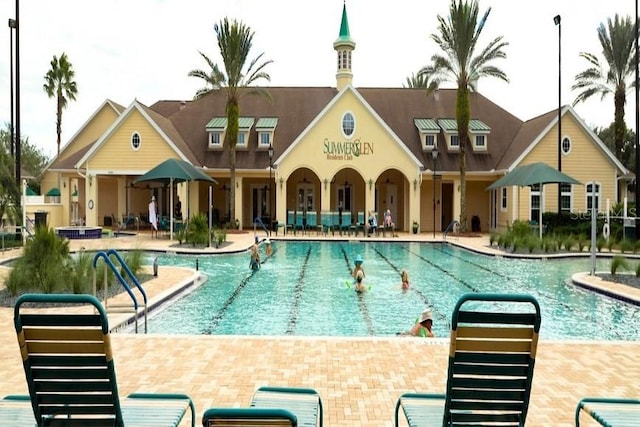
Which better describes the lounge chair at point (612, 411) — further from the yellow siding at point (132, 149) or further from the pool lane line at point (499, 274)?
the yellow siding at point (132, 149)

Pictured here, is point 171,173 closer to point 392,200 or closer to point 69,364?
point 392,200

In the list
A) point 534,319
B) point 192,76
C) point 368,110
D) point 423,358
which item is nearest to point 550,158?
point 368,110

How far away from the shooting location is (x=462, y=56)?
91.4ft

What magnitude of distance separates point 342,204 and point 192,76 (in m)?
12.2

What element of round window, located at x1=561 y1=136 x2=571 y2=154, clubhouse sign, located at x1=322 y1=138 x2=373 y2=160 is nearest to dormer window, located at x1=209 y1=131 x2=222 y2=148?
clubhouse sign, located at x1=322 y1=138 x2=373 y2=160

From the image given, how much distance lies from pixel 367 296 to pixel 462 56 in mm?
19418

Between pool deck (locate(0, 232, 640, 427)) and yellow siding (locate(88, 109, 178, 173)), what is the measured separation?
23133 mm

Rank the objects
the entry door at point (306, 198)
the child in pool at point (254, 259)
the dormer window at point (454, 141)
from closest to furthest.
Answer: the child in pool at point (254, 259)
the dormer window at point (454, 141)
the entry door at point (306, 198)

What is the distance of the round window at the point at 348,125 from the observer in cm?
3036

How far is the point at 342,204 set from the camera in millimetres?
34469

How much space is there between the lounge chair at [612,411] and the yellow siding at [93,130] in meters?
36.7

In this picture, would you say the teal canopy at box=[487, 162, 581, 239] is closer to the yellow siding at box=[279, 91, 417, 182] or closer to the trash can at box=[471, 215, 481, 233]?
the yellow siding at box=[279, 91, 417, 182]

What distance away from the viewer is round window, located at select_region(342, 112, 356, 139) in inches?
1195

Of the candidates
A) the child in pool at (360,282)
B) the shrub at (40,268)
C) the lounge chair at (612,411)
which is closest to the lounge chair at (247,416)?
the lounge chair at (612,411)
